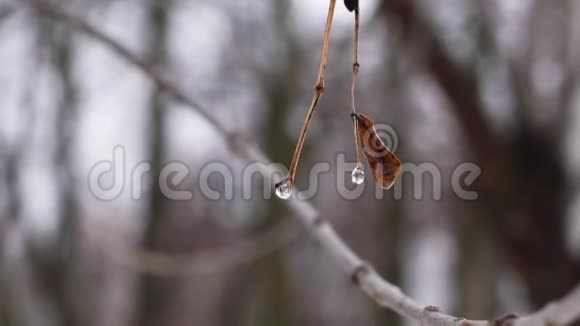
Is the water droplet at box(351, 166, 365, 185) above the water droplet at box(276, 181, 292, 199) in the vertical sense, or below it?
above

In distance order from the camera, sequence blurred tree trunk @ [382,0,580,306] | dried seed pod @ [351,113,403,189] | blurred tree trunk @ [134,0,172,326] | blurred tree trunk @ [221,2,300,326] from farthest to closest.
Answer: blurred tree trunk @ [134,0,172,326], blurred tree trunk @ [221,2,300,326], blurred tree trunk @ [382,0,580,306], dried seed pod @ [351,113,403,189]

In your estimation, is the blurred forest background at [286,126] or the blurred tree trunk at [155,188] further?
the blurred tree trunk at [155,188]

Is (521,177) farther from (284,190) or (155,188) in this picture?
(155,188)

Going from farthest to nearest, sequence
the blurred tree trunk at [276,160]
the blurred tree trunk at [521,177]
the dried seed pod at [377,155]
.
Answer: the blurred tree trunk at [276,160] < the blurred tree trunk at [521,177] < the dried seed pod at [377,155]

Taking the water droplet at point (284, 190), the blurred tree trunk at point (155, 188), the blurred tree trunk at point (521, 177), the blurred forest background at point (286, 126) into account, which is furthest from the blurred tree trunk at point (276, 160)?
the water droplet at point (284, 190)

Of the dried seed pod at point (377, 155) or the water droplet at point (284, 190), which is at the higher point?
the dried seed pod at point (377, 155)

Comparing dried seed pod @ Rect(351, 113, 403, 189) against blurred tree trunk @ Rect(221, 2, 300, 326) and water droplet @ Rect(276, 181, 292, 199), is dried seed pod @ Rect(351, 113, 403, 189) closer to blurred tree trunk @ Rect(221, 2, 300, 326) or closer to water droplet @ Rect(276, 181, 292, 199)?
water droplet @ Rect(276, 181, 292, 199)

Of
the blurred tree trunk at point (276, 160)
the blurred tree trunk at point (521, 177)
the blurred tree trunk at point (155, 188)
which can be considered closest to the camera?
the blurred tree trunk at point (521, 177)

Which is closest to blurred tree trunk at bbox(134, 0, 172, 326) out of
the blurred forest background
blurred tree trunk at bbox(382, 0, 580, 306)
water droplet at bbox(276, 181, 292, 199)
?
the blurred forest background

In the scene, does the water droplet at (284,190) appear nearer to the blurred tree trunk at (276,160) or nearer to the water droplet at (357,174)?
the water droplet at (357,174)
